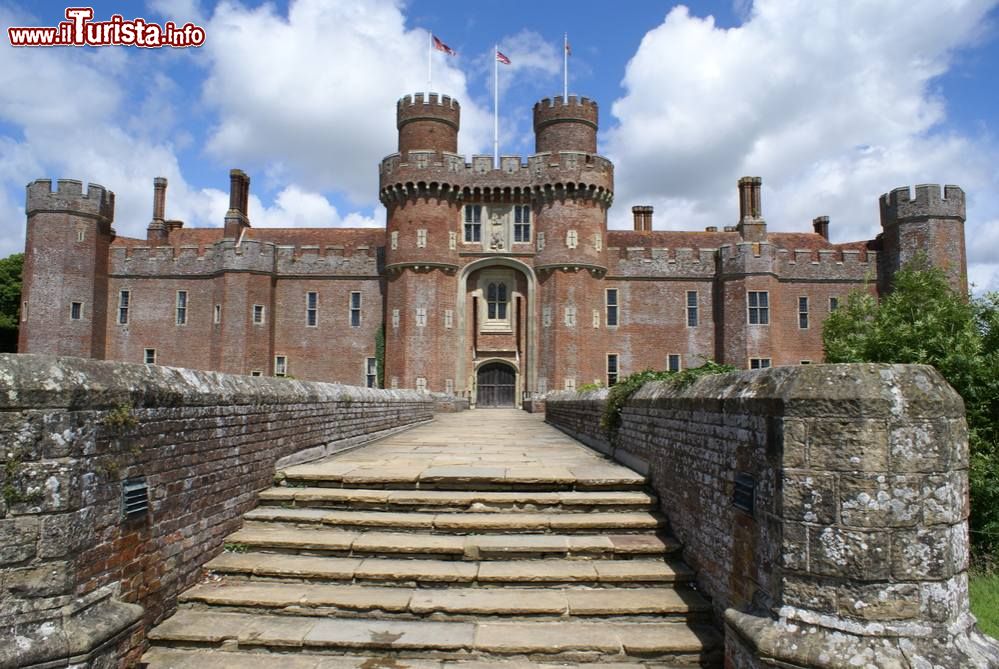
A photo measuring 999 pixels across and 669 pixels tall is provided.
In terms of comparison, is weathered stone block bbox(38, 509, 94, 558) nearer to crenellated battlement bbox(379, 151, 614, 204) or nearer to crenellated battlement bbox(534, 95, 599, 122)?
crenellated battlement bbox(379, 151, 614, 204)

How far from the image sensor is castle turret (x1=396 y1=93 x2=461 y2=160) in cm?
3397

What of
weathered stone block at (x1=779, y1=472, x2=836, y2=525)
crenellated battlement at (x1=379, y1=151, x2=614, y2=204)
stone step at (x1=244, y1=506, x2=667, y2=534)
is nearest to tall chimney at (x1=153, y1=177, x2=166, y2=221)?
crenellated battlement at (x1=379, y1=151, x2=614, y2=204)

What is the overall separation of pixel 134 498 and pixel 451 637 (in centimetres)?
234

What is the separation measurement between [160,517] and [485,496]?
308 centimetres

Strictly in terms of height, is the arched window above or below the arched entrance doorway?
above

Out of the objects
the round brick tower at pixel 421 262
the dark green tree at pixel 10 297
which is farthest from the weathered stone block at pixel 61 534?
the dark green tree at pixel 10 297

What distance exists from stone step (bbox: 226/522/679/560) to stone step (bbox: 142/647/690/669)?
133cm

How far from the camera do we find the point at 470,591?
17.6 feet

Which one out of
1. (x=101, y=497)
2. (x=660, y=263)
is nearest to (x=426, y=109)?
(x=660, y=263)

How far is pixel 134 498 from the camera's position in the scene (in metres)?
4.53

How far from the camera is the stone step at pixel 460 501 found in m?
6.77

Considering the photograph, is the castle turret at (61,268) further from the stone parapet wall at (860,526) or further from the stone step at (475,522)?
the stone parapet wall at (860,526)

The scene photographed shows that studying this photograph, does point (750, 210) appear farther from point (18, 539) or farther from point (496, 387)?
point (18, 539)

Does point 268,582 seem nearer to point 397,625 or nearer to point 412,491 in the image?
point 397,625
